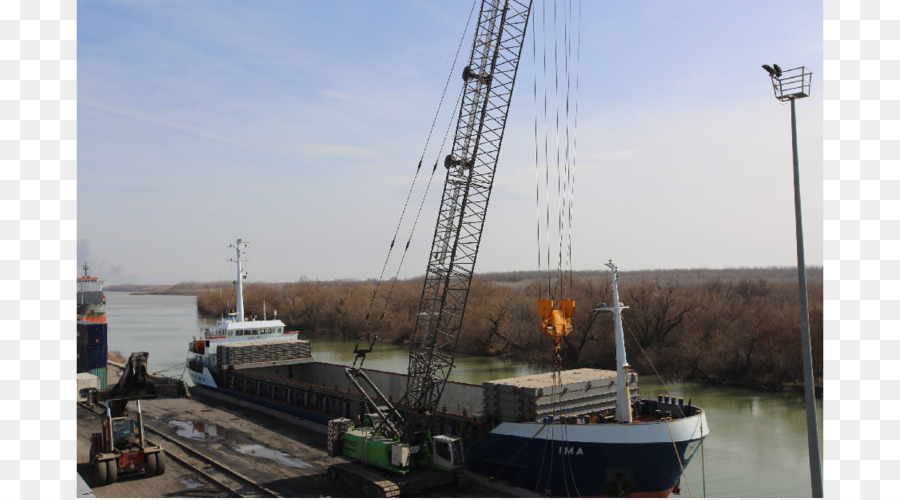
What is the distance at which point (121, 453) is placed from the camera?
72.0ft

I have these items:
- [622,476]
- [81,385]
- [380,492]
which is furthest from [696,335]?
[81,385]

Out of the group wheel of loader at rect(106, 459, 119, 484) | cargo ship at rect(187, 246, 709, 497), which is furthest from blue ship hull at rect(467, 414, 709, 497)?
wheel of loader at rect(106, 459, 119, 484)

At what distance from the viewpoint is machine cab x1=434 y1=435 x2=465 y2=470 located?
20719 mm

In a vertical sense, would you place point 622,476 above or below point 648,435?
below

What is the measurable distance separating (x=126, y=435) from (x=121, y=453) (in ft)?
3.43

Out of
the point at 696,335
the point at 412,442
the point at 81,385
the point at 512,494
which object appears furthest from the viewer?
the point at 696,335

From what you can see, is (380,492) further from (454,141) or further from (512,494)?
(454,141)

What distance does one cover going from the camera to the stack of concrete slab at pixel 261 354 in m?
40.0

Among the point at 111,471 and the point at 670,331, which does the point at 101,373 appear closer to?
the point at 111,471

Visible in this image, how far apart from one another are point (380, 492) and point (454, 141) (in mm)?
12852

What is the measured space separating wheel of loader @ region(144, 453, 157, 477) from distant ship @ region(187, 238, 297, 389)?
62.5 feet

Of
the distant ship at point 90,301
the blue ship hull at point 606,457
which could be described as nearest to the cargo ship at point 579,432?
the blue ship hull at point 606,457

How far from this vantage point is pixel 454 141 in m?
24.3

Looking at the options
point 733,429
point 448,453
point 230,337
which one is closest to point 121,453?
point 448,453
